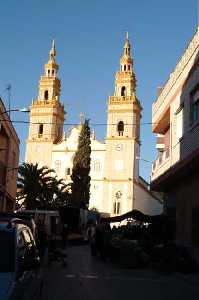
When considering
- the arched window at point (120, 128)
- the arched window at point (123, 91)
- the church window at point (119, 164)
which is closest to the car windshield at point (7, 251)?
the church window at point (119, 164)

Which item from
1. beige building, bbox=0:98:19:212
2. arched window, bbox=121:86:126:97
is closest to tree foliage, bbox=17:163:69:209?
beige building, bbox=0:98:19:212

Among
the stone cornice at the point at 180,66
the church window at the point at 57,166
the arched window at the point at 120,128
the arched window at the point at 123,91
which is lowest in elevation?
the stone cornice at the point at 180,66

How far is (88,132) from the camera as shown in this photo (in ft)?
241

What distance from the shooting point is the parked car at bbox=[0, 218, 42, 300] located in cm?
585

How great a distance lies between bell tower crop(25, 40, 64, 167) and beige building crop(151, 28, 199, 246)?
59.7 meters

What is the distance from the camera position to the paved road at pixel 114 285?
38.7 feet

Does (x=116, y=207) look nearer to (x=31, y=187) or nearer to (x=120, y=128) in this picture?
(x=120, y=128)

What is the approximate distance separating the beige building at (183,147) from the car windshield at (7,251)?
39.2 ft

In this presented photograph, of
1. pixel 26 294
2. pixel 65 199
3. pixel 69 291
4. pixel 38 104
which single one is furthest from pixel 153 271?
pixel 38 104

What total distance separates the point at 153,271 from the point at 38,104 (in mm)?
72352

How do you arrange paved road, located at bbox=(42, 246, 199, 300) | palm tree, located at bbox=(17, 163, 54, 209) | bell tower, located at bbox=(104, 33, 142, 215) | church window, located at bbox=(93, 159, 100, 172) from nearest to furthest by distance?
paved road, located at bbox=(42, 246, 199, 300) → palm tree, located at bbox=(17, 163, 54, 209) → bell tower, located at bbox=(104, 33, 142, 215) → church window, located at bbox=(93, 159, 100, 172)

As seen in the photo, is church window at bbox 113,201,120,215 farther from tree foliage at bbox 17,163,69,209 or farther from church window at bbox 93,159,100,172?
tree foliage at bbox 17,163,69,209

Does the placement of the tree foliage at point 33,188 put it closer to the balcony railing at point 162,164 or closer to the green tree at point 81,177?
the green tree at point 81,177

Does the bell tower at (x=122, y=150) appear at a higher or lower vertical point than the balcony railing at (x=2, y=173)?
higher
